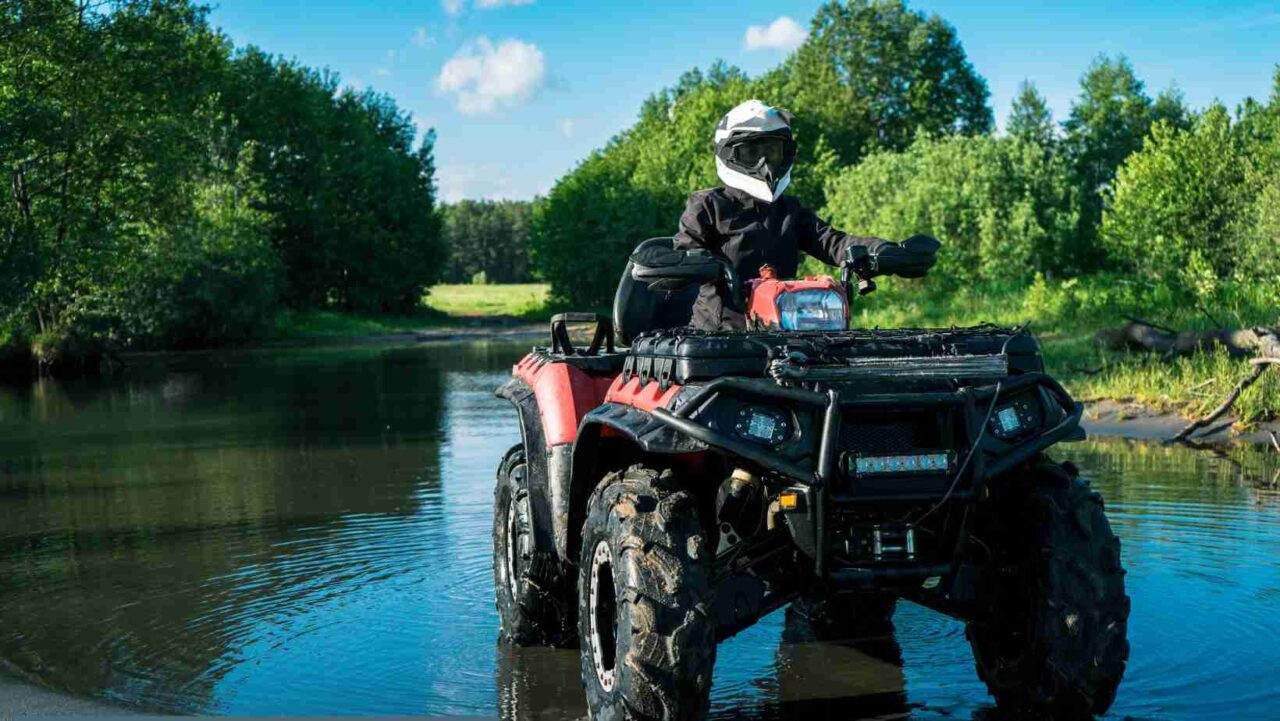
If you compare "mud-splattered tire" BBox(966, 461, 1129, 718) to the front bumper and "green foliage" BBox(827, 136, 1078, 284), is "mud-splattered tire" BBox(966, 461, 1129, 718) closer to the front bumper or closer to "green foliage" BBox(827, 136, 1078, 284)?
the front bumper

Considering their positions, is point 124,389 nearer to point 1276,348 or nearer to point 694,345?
point 1276,348

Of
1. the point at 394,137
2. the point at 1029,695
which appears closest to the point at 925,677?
the point at 1029,695

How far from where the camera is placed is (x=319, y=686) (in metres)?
7.04

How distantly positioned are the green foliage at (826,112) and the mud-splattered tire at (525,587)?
70977 millimetres

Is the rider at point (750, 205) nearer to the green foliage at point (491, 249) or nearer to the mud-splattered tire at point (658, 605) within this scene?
the mud-splattered tire at point (658, 605)

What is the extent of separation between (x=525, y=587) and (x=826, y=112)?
7470 centimetres

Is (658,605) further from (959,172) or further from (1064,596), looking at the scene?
(959,172)

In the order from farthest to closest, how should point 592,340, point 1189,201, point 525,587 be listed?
point 1189,201, point 592,340, point 525,587

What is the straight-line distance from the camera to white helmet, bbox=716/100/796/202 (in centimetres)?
688

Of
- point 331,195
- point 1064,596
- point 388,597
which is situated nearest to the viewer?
point 1064,596

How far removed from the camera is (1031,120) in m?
74.3

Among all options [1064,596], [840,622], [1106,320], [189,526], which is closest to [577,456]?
[1064,596]

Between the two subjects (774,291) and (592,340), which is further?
(592,340)

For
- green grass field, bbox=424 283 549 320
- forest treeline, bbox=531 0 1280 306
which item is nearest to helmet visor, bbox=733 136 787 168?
forest treeline, bbox=531 0 1280 306
